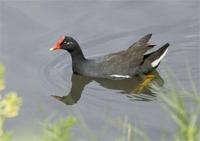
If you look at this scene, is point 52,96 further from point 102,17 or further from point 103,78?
point 102,17

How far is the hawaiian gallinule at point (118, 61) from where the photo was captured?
9.98 meters

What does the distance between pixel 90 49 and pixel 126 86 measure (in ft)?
3.60

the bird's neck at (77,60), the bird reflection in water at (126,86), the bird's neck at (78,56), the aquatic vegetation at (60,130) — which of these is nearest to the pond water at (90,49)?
the bird reflection in water at (126,86)

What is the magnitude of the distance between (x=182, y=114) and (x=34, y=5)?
7.46 metres

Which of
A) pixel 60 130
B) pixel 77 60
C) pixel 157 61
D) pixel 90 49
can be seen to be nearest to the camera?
pixel 60 130

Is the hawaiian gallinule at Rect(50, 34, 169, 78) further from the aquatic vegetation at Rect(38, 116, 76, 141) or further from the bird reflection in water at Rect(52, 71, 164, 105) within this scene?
the aquatic vegetation at Rect(38, 116, 76, 141)

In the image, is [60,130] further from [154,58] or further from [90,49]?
[90,49]

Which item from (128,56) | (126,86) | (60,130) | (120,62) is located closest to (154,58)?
(128,56)

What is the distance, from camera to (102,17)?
1107cm

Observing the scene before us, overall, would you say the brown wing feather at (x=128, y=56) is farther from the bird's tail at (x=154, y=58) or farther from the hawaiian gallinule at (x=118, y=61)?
the bird's tail at (x=154, y=58)

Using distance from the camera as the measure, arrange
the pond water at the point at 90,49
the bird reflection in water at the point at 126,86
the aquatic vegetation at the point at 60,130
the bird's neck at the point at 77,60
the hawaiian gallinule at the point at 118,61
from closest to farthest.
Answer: the aquatic vegetation at the point at 60,130 → the pond water at the point at 90,49 → the bird reflection in water at the point at 126,86 → the hawaiian gallinule at the point at 118,61 → the bird's neck at the point at 77,60

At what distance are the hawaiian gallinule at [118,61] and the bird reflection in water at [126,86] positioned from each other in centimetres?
9

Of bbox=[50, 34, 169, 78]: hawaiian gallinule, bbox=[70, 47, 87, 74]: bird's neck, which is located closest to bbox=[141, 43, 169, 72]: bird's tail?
bbox=[50, 34, 169, 78]: hawaiian gallinule

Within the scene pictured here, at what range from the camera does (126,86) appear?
32.2ft
